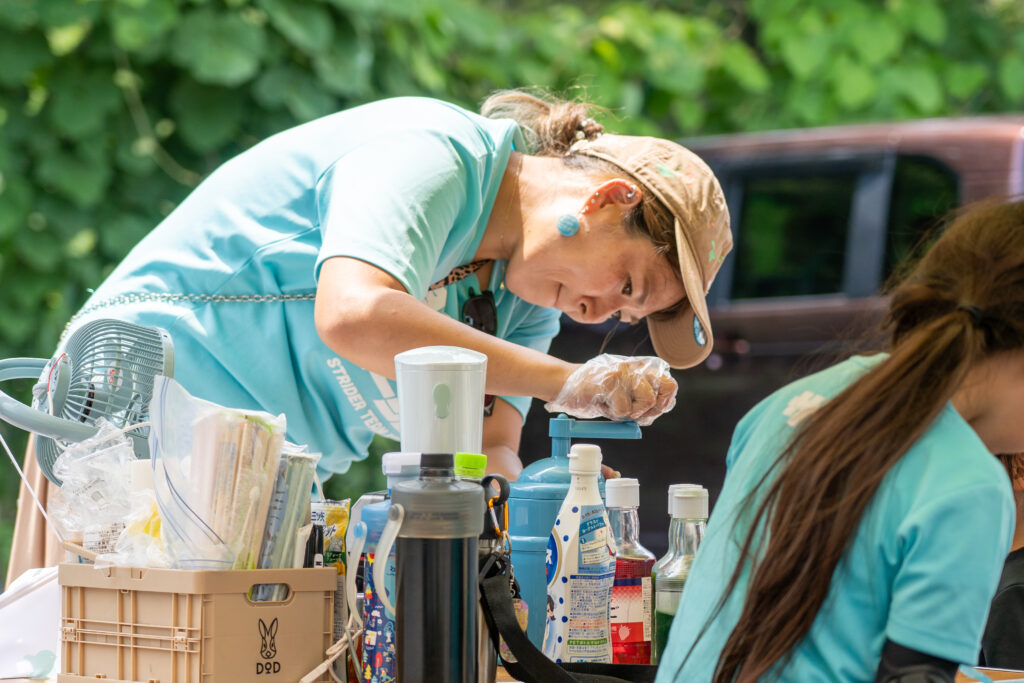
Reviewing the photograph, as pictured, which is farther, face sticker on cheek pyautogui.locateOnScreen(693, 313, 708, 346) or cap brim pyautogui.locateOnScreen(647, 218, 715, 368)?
face sticker on cheek pyautogui.locateOnScreen(693, 313, 708, 346)

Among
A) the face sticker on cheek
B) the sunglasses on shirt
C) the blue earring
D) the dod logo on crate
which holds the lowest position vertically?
the dod logo on crate

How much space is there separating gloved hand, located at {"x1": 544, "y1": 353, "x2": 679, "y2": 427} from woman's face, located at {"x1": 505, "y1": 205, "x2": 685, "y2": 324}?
0.36 metres

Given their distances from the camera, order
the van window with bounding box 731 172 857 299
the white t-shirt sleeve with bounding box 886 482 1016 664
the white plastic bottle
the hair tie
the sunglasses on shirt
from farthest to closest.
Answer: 1. the van window with bounding box 731 172 857 299
2. the sunglasses on shirt
3. the white plastic bottle
4. the hair tie
5. the white t-shirt sleeve with bounding box 886 482 1016 664

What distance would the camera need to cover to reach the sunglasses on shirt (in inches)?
70.5

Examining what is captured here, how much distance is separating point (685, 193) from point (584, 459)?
59cm

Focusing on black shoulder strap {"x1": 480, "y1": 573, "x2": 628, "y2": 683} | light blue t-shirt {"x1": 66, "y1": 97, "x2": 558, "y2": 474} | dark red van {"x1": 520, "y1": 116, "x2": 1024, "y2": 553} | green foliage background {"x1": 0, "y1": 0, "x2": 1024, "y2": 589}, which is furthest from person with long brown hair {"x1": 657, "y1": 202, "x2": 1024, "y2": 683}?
dark red van {"x1": 520, "y1": 116, "x2": 1024, "y2": 553}

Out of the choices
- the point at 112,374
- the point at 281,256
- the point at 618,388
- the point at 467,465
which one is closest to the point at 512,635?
the point at 467,465

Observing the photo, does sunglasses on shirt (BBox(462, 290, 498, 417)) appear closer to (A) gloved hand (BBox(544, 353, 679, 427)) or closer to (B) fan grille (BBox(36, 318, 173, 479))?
(A) gloved hand (BBox(544, 353, 679, 427))

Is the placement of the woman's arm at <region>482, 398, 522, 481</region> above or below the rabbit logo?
above

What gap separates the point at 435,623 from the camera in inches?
39.4

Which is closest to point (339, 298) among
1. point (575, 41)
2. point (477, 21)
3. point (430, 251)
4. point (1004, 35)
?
point (430, 251)

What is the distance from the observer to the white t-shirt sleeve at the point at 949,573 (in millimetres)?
861

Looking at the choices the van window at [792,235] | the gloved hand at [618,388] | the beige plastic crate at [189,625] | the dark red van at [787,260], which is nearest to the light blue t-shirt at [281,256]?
the gloved hand at [618,388]

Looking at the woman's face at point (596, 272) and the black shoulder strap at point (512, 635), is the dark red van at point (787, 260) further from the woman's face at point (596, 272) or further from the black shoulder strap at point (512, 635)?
the black shoulder strap at point (512, 635)
